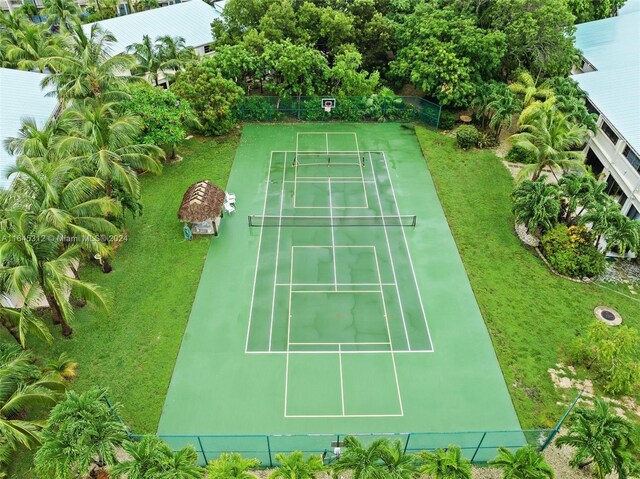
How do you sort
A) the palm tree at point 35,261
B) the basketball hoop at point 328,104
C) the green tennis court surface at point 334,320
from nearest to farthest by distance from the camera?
the palm tree at point 35,261
the green tennis court surface at point 334,320
the basketball hoop at point 328,104

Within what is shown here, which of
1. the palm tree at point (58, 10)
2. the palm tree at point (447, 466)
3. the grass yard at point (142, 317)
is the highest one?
the palm tree at point (58, 10)

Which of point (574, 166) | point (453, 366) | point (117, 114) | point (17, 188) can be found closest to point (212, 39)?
point (117, 114)

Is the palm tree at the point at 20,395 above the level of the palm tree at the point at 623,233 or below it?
below

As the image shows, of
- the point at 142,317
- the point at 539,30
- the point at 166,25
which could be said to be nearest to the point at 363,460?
the point at 142,317

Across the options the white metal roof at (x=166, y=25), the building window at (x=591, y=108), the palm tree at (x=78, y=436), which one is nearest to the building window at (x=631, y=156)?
the building window at (x=591, y=108)

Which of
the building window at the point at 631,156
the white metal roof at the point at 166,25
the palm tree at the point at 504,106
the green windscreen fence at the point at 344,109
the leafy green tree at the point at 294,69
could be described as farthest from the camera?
the white metal roof at the point at 166,25

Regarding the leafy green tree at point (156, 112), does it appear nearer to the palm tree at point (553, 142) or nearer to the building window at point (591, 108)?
the palm tree at point (553, 142)
